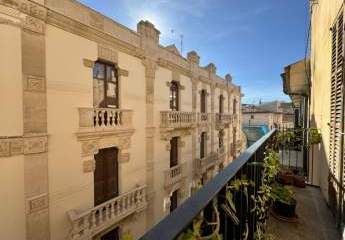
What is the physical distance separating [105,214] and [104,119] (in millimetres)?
3442

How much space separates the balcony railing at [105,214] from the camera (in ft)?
21.6

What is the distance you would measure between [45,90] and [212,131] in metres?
13.0

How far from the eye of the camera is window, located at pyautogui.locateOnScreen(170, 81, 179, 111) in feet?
40.7

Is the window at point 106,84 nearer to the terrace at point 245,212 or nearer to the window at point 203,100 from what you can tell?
the terrace at point 245,212

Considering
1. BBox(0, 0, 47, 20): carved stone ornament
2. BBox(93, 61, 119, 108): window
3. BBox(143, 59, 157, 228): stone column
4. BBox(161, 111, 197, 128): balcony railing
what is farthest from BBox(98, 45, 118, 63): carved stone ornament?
BBox(161, 111, 197, 128): balcony railing

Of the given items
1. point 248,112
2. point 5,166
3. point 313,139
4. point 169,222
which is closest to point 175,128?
point 313,139

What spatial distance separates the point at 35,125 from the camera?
18.9 feet

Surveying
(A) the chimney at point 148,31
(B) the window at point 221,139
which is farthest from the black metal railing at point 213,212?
(B) the window at point 221,139

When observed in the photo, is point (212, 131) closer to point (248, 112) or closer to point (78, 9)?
point (78, 9)

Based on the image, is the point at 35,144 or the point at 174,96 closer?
the point at 35,144

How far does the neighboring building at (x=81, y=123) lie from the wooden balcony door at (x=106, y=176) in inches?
1.5

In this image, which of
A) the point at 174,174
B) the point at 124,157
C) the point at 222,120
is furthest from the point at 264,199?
the point at 222,120

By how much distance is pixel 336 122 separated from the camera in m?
3.96

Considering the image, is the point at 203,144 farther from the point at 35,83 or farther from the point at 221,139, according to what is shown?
the point at 35,83
